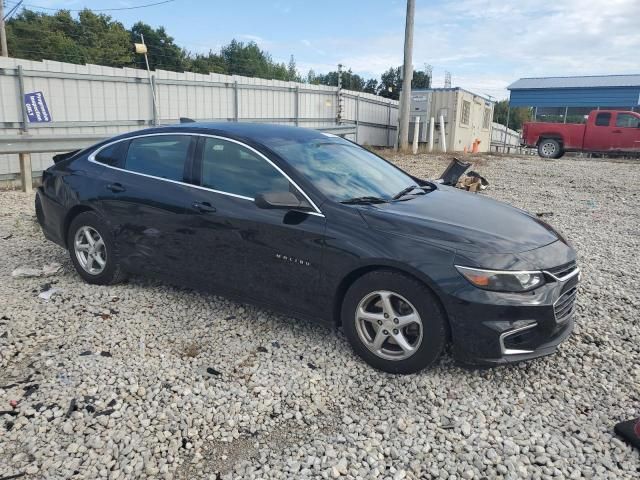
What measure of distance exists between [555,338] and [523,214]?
1.07 metres

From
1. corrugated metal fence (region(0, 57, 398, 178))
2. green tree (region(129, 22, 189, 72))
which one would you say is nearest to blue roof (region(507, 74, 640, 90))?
corrugated metal fence (region(0, 57, 398, 178))

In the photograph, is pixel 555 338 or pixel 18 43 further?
pixel 18 43

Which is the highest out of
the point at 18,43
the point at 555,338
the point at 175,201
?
the point at 18,43

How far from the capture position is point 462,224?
332cm

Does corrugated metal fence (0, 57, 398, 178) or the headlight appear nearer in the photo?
the headlight

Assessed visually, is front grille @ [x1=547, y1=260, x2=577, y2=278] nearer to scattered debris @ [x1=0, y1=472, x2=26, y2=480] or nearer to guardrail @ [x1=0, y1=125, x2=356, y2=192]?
scattered debris @ [x1=0, y1=472, x2=26, y2=480]

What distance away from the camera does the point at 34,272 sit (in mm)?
4953

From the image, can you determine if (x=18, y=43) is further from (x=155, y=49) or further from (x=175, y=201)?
(x=175, y=201)

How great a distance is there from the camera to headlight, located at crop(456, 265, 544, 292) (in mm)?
2994

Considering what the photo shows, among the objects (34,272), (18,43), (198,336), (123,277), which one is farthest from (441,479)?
(18,43)

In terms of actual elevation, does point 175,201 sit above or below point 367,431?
above

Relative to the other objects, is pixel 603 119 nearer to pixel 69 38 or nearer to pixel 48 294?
pixel 48 294

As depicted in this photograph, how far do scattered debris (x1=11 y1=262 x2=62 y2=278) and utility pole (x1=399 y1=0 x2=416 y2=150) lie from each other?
1589 cm

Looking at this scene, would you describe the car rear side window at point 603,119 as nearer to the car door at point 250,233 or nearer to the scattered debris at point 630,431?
the car door at point 250,233
